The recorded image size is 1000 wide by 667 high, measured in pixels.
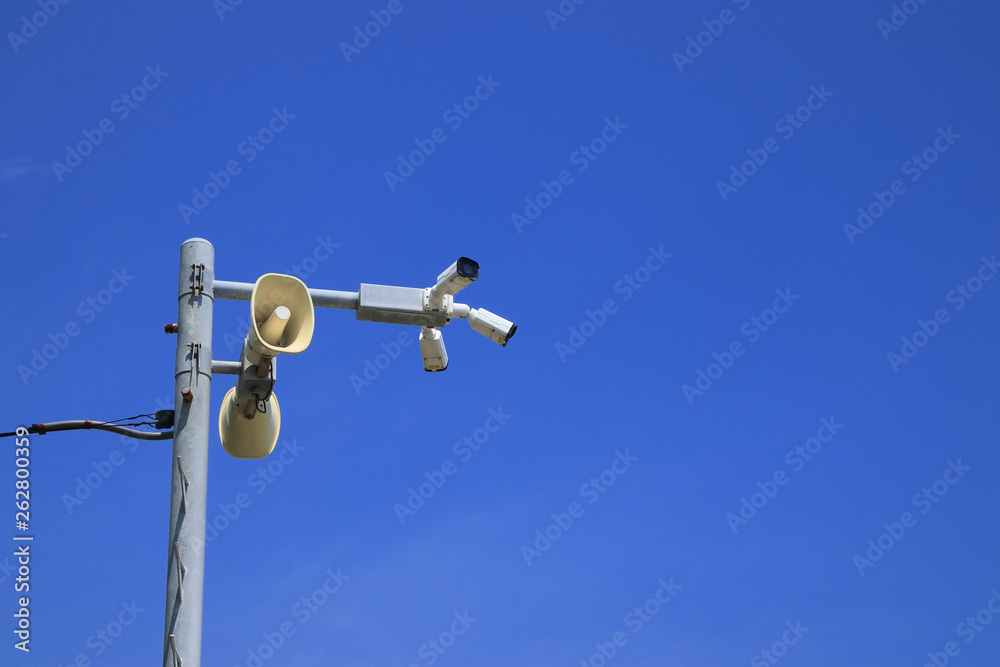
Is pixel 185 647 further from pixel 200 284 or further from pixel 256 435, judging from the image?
pixel 200 284

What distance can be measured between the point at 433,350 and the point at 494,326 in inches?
20.3

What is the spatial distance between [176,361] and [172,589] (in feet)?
4.41

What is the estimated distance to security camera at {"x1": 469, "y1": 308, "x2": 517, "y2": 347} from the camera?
7.00 metres

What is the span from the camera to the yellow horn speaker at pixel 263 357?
20.1 ft

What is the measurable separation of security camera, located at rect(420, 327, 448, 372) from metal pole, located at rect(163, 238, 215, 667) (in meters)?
1.55

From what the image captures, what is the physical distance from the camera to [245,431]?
6.43 m

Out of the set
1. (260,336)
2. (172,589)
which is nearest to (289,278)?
(260,336)

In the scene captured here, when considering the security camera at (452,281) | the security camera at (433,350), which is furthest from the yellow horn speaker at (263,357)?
the security camera at (433,350)

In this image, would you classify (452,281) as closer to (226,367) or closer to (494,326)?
(494,326)

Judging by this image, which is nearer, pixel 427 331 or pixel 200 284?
pixel 200 284

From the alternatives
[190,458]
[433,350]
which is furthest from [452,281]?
[190,458]

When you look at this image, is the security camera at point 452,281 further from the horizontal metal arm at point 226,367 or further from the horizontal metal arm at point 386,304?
the horizontal metal arm at point 226,367

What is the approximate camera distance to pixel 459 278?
21.8 feet

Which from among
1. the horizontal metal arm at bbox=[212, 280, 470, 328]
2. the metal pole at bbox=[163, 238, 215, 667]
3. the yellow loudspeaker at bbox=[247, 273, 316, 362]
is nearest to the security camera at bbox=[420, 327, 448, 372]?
the horizontal metal arm at bbox=[212, 280, 470, 328]
